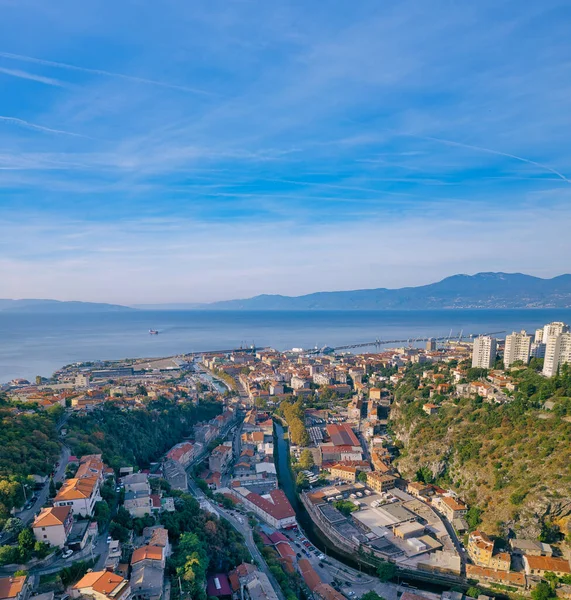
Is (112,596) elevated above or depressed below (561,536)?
above

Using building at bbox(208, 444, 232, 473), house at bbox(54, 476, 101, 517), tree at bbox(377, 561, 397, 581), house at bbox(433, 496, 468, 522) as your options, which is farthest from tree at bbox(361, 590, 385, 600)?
building at bbox(208, 444, 232, 473)

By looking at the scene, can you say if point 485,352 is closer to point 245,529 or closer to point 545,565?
point 545,565

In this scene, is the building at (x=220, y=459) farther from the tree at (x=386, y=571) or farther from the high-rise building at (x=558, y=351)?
the high-rise building at (x=558, y=351)

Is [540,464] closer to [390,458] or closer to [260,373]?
[390,458]

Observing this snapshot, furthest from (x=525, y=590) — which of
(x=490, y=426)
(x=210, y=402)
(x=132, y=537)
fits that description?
(x=210, y=402)

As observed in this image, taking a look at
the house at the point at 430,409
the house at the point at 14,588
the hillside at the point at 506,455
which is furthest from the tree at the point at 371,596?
the house at the point at 430,409

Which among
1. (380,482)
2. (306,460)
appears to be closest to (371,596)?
(380,482)
